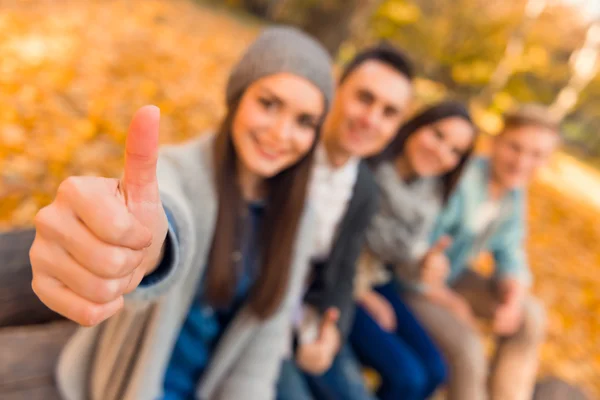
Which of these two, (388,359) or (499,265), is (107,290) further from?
(499,265)

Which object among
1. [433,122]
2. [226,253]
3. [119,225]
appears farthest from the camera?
[433,122]

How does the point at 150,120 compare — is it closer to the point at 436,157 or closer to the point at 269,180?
the point at 269,180

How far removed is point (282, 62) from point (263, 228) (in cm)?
53

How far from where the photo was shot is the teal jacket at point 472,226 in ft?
6.24

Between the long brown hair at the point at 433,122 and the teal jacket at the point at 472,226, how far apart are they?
0.33ft

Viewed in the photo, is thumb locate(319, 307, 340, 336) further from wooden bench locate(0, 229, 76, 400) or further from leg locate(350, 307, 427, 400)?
wooden bench locate(0, 229, 76, 400)

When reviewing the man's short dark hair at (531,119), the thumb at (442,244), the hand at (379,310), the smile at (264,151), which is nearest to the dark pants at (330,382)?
the hand at (379,310)

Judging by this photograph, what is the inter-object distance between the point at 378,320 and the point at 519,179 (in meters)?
1.06

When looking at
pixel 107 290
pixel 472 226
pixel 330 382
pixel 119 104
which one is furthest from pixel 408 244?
pixel 119 104

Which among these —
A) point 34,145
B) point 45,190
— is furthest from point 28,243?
point 34,145

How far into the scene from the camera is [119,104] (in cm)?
259

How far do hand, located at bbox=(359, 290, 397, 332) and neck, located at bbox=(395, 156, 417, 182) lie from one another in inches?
24.7

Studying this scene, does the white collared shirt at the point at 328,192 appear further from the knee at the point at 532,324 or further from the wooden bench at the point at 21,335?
the knee at the point at 532,324

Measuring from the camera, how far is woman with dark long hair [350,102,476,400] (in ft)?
5.43
